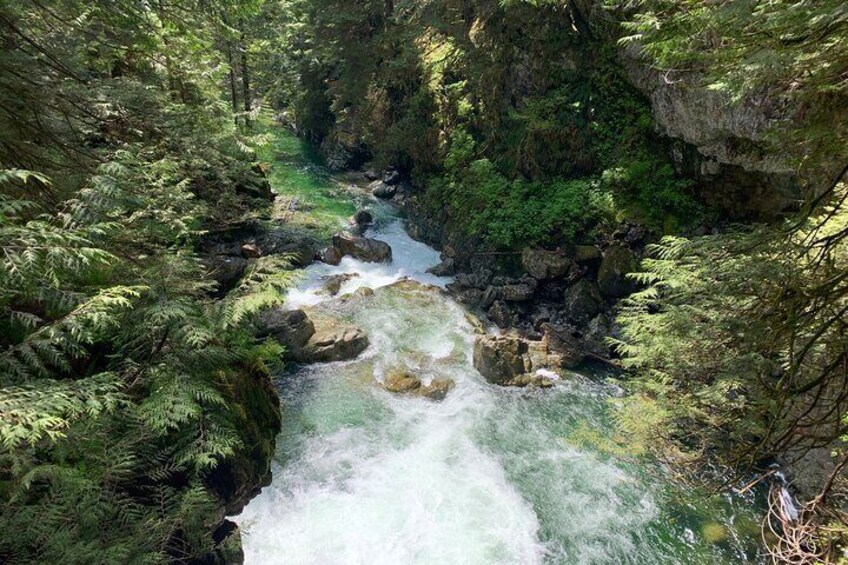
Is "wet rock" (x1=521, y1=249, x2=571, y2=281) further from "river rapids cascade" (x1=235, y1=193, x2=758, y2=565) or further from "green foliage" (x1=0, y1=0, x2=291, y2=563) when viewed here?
"green foliage" (x1=0, y1=0, x2=291, y2=563)

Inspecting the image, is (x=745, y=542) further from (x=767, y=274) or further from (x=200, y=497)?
(x=200, y=497)

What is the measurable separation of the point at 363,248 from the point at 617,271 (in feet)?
29.6

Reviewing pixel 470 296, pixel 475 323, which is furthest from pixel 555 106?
pixel 475 323

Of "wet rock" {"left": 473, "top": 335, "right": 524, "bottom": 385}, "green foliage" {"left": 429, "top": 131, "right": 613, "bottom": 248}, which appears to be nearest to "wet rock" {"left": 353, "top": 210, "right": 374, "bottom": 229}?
"green foliage" {"left": 429, "top": 131, "right": 613, "bottom": 248}

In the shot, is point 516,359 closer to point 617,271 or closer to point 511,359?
point 511,359

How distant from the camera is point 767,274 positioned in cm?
527

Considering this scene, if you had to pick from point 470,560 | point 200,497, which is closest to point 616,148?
point 470,560

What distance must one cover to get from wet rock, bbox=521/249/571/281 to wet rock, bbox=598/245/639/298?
3.74 ft

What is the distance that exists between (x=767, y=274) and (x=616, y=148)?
976 centimetres

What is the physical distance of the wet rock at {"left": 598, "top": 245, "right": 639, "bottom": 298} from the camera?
41.7ft

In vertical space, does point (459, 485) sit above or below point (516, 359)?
below

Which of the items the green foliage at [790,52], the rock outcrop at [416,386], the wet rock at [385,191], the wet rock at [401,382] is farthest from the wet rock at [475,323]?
the green foliage at [790,52]

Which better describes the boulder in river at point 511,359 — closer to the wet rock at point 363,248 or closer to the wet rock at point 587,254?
the wet rock at point 587,254

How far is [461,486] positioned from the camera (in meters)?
9.11
